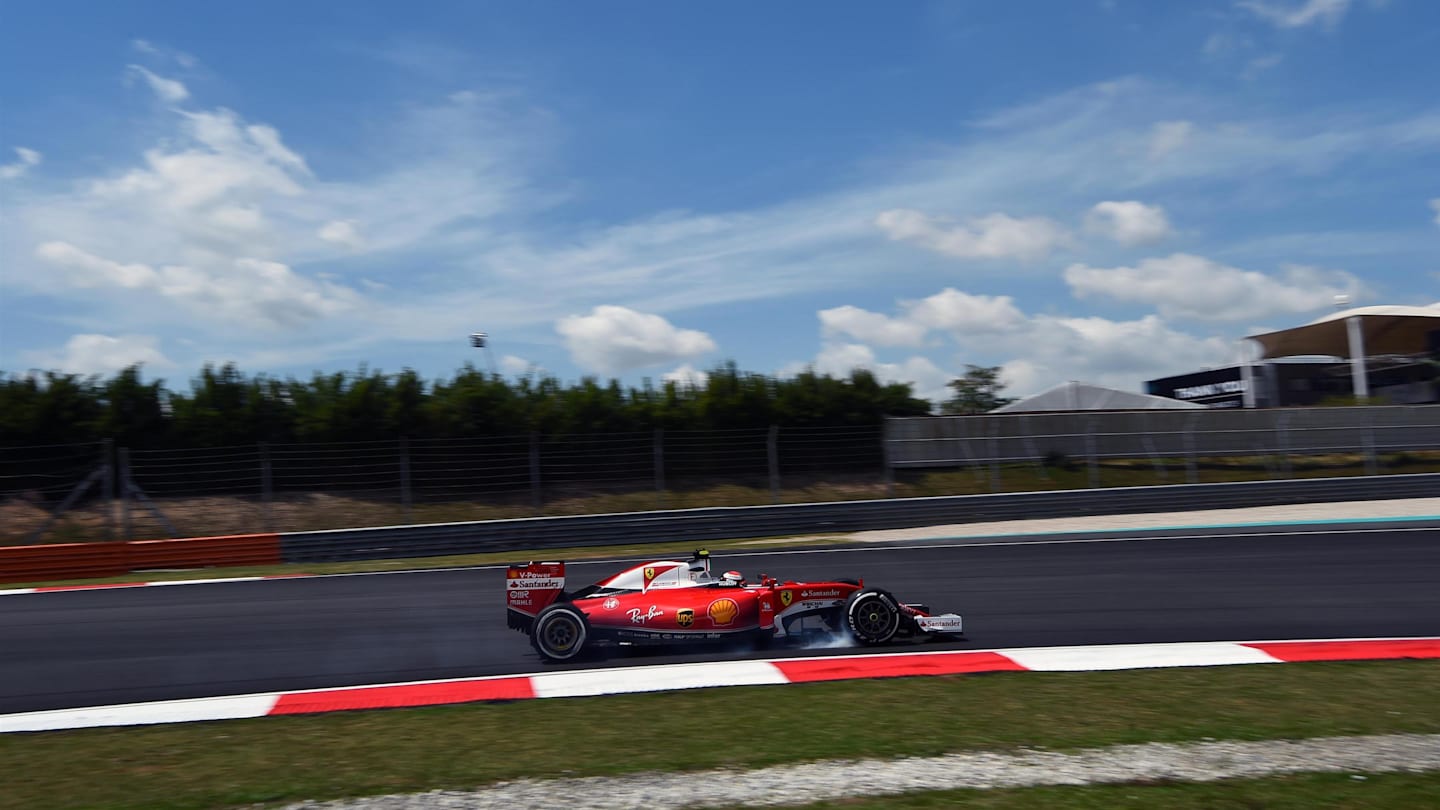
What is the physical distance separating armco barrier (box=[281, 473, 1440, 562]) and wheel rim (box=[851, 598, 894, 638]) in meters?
12.8

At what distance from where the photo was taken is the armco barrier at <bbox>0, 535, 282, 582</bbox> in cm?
1923

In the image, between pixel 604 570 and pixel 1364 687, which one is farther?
pixel 604 570

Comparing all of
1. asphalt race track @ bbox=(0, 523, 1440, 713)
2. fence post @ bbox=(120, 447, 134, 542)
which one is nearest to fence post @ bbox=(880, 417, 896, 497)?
asphalt race track @ bbox=(0, 523, 1440, 713)

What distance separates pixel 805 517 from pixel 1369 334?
36428mm

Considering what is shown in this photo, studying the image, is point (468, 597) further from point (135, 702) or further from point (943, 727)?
point (943, 727)

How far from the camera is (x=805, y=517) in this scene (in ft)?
75.0

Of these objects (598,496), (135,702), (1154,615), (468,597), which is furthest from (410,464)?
(1154,615)

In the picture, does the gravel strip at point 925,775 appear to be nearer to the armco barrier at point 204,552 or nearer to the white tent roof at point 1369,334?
the armco barrier at point 204,552

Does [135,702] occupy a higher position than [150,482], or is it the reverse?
[150,482]

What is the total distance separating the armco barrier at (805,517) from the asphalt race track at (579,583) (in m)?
3.81

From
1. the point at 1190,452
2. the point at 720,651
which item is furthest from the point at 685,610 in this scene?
the point at 1190,452

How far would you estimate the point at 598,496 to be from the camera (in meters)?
24.9

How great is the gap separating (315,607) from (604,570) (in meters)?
4.99

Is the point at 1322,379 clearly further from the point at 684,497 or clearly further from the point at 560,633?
the point at 560,633
